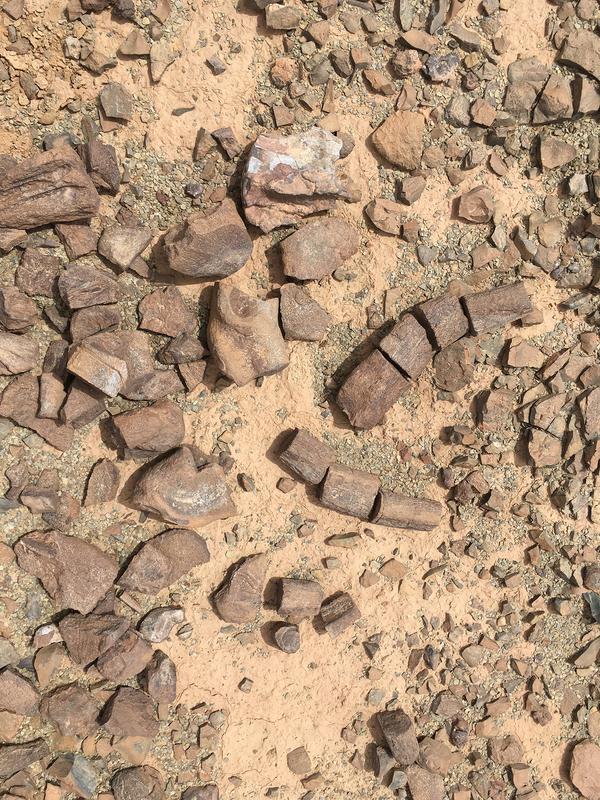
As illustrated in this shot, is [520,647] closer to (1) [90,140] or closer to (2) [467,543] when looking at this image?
(2) [467,543]

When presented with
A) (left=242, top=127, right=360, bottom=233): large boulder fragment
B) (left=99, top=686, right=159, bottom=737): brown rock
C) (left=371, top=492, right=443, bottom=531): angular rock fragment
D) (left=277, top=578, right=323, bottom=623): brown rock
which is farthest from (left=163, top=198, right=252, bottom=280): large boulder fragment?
(left=99, top=686, right=159, bottom=737): brown rock

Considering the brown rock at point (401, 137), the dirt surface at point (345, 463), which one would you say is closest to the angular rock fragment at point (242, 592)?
the dirt surface at point (345, 463)

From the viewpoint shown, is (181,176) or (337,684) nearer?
(181,176)

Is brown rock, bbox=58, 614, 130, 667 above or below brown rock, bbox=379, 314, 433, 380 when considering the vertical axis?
below

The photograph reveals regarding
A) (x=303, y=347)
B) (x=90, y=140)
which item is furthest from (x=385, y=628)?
(x=90, y=140)

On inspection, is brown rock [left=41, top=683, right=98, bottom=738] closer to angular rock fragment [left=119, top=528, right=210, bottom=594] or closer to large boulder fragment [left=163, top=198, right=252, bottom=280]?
angular rock fragment [left=119, top=528, right=210, bottom=594]

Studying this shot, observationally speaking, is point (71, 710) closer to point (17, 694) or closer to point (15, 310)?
point (17, 694)

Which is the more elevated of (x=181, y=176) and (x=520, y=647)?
(x=181, y=176)
